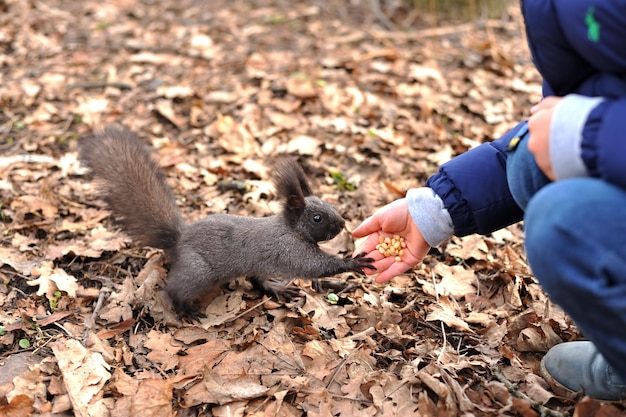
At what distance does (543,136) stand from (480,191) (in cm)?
67

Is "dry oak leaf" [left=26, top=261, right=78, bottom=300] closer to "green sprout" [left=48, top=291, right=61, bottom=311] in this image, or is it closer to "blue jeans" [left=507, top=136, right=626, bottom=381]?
"green sprout" [left=48, top=291, right=61, bottom=311]

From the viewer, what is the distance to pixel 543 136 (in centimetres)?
190

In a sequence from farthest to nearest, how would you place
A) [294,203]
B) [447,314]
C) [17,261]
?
[17,261] → [294,203] → [447,314]

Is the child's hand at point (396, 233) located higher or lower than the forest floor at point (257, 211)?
higher

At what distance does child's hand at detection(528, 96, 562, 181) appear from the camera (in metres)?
1.90

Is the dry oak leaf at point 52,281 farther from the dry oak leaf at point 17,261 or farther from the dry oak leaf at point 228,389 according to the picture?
the dry oak leaf at point 228,389

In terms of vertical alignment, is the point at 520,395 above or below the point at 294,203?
below

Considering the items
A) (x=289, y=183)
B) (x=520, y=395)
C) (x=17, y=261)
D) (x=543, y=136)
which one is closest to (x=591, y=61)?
(x=543, y=136)

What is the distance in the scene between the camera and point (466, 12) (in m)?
7.71

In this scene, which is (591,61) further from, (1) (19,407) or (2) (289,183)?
(1) (19,407)

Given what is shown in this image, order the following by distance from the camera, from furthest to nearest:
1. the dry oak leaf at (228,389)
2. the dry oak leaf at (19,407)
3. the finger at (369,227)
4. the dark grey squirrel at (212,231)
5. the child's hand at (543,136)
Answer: the dark grey squirrel at (212,231) < the finger at (369,227) < the dry oak leaf at (228,389) < the dry oak leaf at (19,407) < the child's hand at (543,136)

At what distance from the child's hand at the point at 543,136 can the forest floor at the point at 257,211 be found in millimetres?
901

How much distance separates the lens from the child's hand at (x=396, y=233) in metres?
2.76

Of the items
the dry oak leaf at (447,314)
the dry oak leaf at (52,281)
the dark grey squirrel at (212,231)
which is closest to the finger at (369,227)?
the dark grey squirrel at (212,231)
